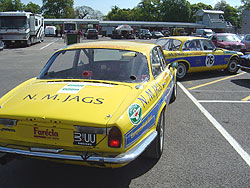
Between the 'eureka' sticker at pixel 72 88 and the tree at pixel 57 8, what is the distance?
401 ft

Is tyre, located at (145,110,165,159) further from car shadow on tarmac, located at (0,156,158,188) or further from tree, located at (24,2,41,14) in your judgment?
tree, located at (24,2,41,14)

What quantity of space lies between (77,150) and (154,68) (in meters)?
2.03

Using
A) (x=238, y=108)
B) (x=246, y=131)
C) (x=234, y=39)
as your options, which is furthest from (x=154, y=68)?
(x=234, y=39)

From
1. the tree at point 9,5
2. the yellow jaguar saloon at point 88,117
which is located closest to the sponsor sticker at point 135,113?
the yellow jaguar saloon at point 88,117

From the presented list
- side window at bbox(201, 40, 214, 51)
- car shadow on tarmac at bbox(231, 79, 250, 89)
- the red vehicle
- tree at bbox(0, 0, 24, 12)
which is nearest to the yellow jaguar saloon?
car shadow on tarmac at bbox(231, 79, 250, 89)

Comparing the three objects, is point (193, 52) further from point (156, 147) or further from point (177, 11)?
point (177, 11)

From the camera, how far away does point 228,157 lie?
164 inches

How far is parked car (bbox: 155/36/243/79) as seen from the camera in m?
9.84

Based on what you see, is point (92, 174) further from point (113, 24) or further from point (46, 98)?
point (113, 24)

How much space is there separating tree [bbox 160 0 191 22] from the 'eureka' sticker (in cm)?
10374

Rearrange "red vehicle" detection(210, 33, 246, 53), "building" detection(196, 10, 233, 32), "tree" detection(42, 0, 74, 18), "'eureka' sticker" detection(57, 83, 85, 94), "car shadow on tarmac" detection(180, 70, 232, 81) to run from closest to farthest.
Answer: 1. "'eureka' sticker" detection(57, 83, 85, 94)
2. "car shadow on tarmac" detection(180, 70, 232, 81)
3. "red vehicle" detection(210, 33, 246, 53)
4. "building" detection(196, 10, 233, 32)
5. "tree" detection(42, 0, 74, 18)

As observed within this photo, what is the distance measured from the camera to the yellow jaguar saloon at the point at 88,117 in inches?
115

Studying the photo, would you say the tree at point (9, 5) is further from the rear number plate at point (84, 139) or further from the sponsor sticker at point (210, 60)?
the rear number plate at point (84, 139)

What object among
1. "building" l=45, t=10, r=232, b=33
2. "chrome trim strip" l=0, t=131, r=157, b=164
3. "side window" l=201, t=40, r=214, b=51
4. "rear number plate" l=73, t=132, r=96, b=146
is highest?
"building" l=45, t=10, r=232, b=33
